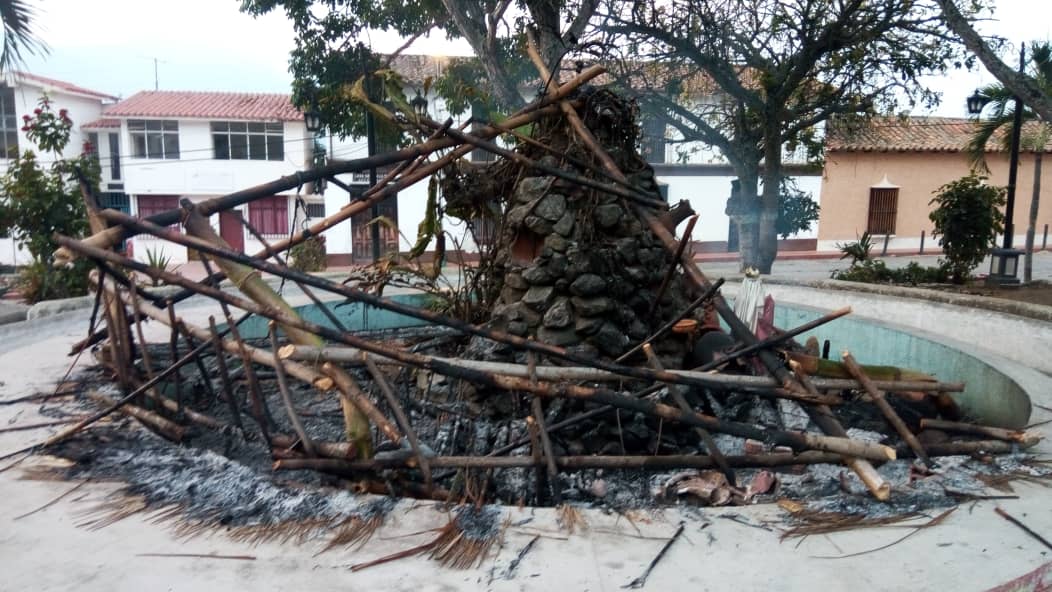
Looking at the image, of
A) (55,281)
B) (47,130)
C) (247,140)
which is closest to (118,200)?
(247,140)

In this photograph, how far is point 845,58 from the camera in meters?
12.4

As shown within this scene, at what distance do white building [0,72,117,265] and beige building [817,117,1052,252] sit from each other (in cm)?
2456

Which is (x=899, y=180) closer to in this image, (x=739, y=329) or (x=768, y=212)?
(x=768, y=212)

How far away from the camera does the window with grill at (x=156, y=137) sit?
23.5 metres

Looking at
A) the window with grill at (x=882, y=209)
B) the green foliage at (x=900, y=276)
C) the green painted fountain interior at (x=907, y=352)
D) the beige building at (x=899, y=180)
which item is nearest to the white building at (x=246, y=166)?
the beige building at (x=899, y=180)

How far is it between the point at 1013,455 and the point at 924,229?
25232 mm

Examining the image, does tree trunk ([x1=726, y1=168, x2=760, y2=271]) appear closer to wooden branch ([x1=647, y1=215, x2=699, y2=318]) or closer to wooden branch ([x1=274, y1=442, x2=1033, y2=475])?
wooden branch ([x1=647, y1=215, x2=699, y2=318])

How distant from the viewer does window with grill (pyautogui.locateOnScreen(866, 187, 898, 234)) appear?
81.6 feet

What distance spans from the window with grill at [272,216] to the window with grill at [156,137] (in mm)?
2980

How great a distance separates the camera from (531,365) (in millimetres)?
3254

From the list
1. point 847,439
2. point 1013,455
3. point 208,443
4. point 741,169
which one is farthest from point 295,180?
point 741,169

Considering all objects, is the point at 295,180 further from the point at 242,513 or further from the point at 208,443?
the point at 242,513

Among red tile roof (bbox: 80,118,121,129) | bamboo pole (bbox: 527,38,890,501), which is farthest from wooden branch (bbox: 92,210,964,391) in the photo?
red tile roof (bbox: 80,118,121,129)

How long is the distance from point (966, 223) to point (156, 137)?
22.9 m
